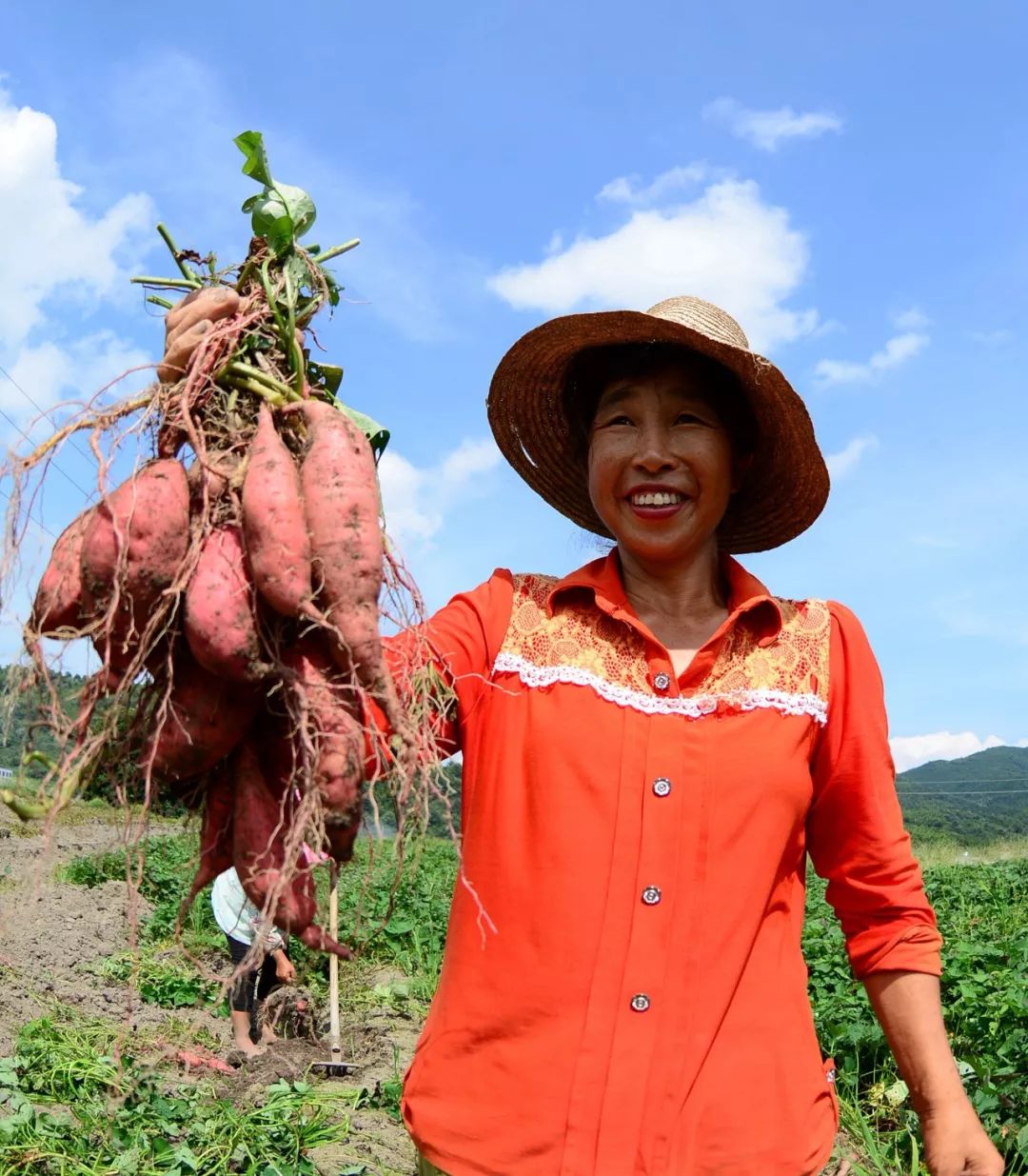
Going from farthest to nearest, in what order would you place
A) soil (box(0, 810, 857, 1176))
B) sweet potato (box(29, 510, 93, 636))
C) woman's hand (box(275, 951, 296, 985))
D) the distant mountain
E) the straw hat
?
the distant mountain → woman's hand (box(275, 951, 296, 985)) → soil (box(0, 810, 857, 1176)) → the straw hat → sweet potato (box(29, 510, 93, 636))

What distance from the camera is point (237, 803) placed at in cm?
140

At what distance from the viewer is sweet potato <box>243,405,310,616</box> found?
130 cm

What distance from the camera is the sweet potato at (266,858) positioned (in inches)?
53.6

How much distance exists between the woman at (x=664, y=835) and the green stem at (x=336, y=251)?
1.27 feet

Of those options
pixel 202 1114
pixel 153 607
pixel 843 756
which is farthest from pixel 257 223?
pixel 202 1114

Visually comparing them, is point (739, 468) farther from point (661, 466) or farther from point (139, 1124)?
point (139, 1124)

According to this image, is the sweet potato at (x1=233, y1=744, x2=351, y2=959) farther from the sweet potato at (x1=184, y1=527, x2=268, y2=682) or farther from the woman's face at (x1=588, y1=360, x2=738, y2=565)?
the woman's face at (x1=588, y1=360, x2=738, y2=565)

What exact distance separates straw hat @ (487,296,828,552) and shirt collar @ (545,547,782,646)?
0.28 meters

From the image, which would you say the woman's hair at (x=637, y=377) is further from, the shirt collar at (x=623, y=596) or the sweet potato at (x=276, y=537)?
the sweet potato at (x=276, y=537)

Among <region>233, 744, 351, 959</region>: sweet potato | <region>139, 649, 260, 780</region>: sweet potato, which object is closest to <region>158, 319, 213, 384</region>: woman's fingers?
<region>139, 649, 260, 780</region>: sweet potato

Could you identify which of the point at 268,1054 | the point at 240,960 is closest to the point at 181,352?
the point at 268,1054

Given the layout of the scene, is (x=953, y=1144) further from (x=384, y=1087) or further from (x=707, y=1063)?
(x=384, y=1087)

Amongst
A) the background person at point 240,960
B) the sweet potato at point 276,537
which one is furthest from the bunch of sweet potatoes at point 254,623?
the background person at point 240,960

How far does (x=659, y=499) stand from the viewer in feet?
Result: 5.60
